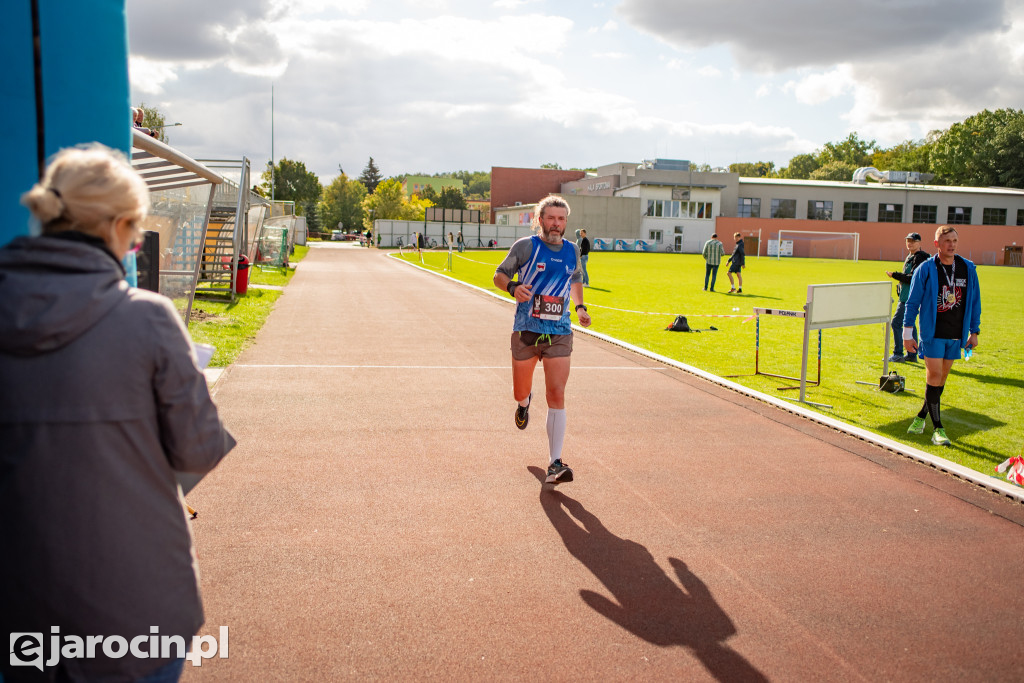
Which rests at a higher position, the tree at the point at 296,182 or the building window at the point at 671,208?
the tree at the point at 296,182

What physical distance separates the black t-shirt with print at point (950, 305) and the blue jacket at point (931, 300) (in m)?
0.04

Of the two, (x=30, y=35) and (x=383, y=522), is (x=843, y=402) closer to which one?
(x=383, y=522)

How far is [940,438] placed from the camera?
7.23 m

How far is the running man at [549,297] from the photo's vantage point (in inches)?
229

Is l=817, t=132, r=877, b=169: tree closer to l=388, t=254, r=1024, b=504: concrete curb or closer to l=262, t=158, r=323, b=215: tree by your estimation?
l=262, t=158, r=323, b=215: tree

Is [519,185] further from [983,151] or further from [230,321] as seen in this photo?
[230,321]

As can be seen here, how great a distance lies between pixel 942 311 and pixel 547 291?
163 inches

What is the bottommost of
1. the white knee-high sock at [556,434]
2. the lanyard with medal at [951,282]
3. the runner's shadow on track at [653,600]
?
the runner's shadow on track at [653,600]

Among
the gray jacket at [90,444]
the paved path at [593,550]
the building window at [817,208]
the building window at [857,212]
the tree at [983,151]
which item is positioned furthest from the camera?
the tree at [983,151]

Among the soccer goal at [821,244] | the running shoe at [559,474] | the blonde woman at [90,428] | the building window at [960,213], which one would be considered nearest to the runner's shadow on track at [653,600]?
the running shoe at [559,474]

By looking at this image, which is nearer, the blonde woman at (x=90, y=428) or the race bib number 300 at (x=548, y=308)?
the blonde woman at (x=90, y=428)

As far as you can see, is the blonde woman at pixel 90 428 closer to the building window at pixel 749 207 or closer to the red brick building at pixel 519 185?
the building window at pixel 749 207

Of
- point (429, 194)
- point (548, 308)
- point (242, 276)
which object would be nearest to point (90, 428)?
point (548, 308)

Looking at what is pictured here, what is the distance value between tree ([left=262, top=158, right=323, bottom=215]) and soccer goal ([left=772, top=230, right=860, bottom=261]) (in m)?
78.5
